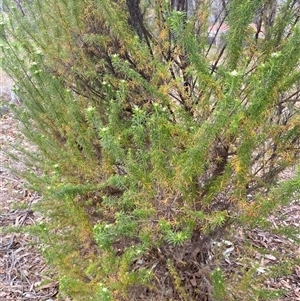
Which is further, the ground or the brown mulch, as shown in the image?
the brown mulch

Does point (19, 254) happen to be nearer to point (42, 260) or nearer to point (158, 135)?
point (42, 260)

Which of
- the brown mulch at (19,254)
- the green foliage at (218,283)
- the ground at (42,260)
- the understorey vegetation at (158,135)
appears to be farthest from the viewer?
the brown mulch at (19,254)

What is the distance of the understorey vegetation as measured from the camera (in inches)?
73.9

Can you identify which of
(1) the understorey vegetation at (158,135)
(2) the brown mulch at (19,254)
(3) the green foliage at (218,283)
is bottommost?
(2) the brown mulch at (19,254)

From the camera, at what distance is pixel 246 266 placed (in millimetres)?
3000

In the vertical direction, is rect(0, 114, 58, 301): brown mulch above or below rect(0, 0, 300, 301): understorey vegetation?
below

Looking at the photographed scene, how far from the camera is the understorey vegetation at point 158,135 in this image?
188 cm

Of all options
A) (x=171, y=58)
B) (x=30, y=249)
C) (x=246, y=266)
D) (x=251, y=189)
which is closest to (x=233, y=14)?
(x=171, y=58)

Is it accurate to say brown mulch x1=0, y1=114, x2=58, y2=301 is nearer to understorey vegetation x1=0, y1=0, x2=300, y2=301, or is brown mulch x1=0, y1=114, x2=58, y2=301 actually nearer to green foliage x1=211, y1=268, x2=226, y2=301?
understorey vegetation x1=0, y1=0, x2=300, y2=301

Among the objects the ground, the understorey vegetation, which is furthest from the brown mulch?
the understorey vegetation

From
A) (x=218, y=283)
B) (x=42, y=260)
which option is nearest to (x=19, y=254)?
(x=42, y=260)

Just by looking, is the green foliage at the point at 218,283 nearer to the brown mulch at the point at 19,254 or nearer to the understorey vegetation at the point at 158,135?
the understorey vegetation at the point at 158,135

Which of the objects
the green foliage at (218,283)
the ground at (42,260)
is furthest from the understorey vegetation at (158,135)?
the ground at (42,260)

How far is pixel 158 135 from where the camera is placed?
1.91 meters
